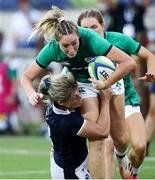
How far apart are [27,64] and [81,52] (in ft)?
25.5

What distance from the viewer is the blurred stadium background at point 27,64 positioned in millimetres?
12523

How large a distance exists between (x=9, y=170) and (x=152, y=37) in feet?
24.4

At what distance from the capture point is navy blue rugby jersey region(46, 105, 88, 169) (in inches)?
323

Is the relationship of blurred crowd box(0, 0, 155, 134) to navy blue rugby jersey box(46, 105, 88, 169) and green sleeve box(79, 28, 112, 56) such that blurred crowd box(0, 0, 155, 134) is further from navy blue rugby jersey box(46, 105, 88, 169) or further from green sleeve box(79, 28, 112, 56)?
navy blue rugby jersey box(46, 105, 88, 169)

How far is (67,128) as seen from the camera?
8.18 metres

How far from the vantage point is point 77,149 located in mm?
8320

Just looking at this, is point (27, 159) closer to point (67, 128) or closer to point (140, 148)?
point (140, 148)

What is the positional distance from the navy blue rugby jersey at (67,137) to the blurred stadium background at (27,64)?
2912mm

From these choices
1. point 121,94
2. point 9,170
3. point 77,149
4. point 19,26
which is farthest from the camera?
point 19,26

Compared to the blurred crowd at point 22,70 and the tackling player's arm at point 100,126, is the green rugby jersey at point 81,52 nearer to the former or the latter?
the tackling player's arm at point 100,126

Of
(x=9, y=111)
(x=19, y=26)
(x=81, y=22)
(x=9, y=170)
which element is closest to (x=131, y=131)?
(x=81, y=22)

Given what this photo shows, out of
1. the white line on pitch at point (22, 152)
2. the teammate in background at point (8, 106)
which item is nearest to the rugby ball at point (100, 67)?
the white line on pitch at point (22, 152)

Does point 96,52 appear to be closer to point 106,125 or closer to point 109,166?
point 106,125

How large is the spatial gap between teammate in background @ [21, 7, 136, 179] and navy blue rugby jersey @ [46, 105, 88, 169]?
29 centimetres
